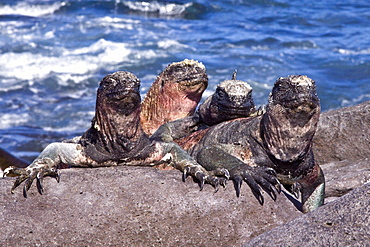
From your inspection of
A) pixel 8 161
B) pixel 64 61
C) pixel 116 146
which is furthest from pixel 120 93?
pixel 64 61

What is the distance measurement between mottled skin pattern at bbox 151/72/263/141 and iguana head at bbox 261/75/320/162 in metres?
0.97

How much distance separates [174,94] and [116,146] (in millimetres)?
2398

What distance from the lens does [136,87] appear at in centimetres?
508

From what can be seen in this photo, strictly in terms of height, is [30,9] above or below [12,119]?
below

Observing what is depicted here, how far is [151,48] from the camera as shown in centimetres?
2055

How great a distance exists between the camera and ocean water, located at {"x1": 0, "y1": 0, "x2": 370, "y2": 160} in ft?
48.2

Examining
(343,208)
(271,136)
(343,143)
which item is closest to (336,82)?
(343,143)

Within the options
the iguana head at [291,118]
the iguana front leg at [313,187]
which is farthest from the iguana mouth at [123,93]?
the iguana front leg at [313,187]

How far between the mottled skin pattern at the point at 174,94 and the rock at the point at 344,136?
155cm

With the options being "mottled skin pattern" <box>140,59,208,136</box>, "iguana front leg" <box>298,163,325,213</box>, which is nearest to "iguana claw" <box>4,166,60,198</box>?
"iguana front leg" <box>298,163,325,213</box>

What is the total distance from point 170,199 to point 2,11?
25.0 metres

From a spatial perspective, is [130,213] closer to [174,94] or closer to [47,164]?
[47,164]

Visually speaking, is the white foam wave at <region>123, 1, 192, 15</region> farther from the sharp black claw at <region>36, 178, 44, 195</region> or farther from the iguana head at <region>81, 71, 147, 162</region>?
the sharp black claw at <region>36, 178, 44, 195</region>

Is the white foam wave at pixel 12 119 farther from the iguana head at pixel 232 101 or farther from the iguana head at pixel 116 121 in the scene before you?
the iguana head at pixel 116 121
